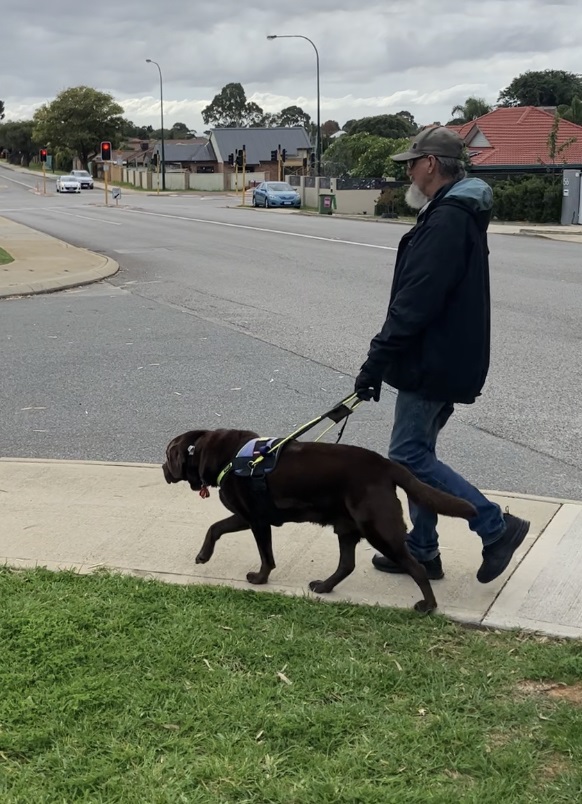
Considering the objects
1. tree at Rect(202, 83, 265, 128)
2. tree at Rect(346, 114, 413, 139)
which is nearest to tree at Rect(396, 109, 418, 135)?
tree at Rect(346, 114, 413, 139)

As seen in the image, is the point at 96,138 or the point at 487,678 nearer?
the point at 487,678

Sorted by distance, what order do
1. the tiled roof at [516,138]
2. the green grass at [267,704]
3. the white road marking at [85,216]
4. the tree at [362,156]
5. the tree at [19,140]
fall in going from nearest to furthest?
the green grass at [267,704], the white road marking at [85,216], the tiled roof at [516,138], the tree at [362,156], the tree at [19,140]

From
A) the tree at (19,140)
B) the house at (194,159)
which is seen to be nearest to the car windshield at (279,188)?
the house at (194,159)

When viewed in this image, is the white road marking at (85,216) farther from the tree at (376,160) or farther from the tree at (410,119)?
the tree at (410,119)

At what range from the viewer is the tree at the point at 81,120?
105 metres

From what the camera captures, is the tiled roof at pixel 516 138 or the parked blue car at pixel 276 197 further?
the parked blue car at pixel 276 197

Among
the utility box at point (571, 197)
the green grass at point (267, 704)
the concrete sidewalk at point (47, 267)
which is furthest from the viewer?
the utility box at point (571, 197)

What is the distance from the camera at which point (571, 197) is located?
1182 inches

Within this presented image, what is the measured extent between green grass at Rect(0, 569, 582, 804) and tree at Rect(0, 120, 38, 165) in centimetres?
13568

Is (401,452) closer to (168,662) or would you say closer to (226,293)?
(168,662)

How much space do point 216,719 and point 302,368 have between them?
18.1 ft

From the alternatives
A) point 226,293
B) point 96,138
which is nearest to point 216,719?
point 226,293

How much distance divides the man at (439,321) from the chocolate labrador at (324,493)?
277 millimetres

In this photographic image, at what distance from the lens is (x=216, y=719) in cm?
284
